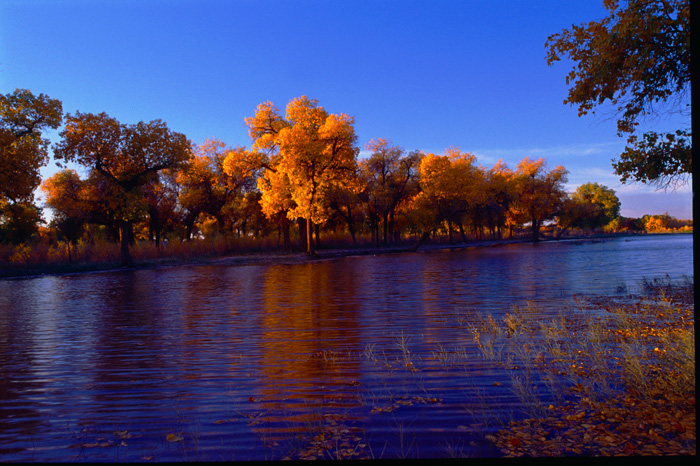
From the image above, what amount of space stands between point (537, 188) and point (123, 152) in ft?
240

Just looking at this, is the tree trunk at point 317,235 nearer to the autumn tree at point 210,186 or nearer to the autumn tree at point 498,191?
the autumn tree at point 210,186

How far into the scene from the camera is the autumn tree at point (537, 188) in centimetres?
8744

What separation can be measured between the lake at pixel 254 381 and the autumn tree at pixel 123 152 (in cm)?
2203

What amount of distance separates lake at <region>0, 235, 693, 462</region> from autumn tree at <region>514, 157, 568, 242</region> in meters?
76.7

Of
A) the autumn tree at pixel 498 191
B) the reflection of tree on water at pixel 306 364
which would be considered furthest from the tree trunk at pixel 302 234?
the reflection of tree on water at pixel 306 364

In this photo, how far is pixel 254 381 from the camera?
6680 mm

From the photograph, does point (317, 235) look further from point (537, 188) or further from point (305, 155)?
point (537, 188)

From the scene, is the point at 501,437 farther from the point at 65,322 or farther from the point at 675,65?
the point at 65,322

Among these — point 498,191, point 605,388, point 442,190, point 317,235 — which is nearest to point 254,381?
point 605,388

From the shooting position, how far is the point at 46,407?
5910mm

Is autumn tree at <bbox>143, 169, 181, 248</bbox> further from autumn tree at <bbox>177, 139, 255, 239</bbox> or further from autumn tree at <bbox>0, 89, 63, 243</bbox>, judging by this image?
autumn tree at <bbox>0, 89, 63, 243</bbox>

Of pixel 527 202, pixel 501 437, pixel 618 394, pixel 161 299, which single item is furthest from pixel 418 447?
pixel 527 202

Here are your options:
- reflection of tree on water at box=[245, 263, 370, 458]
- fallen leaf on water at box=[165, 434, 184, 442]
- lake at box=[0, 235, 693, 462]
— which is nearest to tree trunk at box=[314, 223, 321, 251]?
reflection of tree on water at box=[245, 263, 370, 458]

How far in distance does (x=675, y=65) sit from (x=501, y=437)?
972 centimetres
